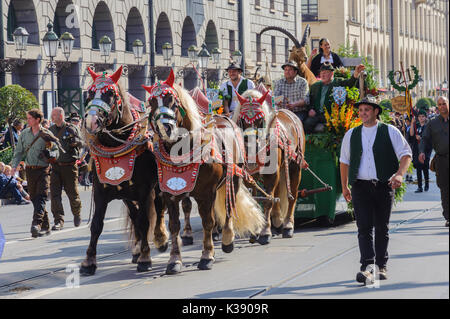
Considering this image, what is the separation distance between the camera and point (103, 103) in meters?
9.27

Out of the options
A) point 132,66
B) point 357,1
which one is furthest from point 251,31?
point 357,1

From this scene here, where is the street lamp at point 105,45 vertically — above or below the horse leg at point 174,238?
above

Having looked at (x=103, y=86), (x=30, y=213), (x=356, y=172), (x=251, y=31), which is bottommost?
(x=30, y=213)

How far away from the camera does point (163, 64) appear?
107ft

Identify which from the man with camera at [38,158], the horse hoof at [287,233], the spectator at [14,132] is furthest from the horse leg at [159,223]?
the spectator at [14,132]

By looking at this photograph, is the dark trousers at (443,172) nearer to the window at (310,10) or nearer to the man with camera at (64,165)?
the man with camera at (64,165)

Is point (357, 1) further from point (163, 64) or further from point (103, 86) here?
point (103, 86)

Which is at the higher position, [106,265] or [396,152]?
[396,152]

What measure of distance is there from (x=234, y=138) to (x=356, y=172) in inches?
97.8

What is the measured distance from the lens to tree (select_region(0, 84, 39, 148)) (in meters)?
20.1

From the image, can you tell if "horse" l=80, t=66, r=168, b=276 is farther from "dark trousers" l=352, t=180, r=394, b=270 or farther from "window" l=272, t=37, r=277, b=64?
"window" l=272, t=37, r=277, b=64

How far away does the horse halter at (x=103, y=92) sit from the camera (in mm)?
9203

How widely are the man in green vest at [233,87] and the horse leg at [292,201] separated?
1.22 m

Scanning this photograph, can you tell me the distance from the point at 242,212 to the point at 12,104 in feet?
35.4
